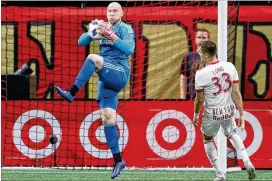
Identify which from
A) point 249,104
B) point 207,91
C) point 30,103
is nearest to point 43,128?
point 30,103

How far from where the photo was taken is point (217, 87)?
937cm

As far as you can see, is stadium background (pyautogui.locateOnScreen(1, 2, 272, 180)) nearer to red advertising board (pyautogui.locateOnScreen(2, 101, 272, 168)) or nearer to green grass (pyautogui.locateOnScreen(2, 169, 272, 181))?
red advertising board (pyautogui.locateOnScreen(2, 101, 272, 168))

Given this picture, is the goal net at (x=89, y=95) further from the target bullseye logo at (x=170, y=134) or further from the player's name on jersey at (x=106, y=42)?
the player's name on jersey at (x=106, y=42)

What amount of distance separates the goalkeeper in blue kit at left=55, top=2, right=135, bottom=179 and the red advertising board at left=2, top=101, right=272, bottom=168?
228 centimetres

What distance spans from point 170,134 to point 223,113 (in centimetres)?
318

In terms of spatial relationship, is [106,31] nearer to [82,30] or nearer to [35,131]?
[82,30]

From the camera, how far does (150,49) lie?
41.7 ft

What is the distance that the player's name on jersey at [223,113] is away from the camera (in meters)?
9.45

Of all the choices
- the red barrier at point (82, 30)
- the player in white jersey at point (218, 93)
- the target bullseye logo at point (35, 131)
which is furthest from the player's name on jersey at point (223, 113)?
the target bullseye logo at point (35, 131)

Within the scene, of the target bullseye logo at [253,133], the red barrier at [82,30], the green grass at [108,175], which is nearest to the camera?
the green grass at [108,175]

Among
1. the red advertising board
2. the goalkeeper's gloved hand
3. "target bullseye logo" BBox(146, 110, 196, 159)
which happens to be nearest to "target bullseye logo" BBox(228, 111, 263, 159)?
the red advertising board

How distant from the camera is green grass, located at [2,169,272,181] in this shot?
414 inches

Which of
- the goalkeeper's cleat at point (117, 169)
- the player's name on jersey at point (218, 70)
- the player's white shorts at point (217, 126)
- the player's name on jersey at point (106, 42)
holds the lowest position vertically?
the goalkeeper's cleat at point (117, 169)

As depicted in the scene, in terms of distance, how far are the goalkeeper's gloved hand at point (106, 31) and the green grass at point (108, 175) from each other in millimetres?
1909
